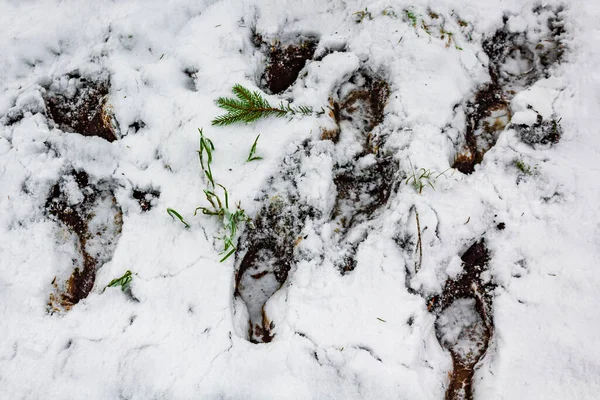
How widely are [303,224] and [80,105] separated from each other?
6.43 ft

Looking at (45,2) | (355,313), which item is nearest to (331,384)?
(355,313)

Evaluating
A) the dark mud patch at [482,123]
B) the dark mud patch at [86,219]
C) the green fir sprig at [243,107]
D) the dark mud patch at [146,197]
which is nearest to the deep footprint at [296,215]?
the green fir sprig at [243,107]

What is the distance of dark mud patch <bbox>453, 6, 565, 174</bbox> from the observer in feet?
9.14

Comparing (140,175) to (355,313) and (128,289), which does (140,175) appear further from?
(355,313)

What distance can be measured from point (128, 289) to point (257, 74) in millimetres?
1821

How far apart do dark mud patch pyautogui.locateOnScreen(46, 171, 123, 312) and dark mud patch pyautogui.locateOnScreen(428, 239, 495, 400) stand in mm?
2137

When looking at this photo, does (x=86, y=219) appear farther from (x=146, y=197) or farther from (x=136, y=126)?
(x=136, y=126)

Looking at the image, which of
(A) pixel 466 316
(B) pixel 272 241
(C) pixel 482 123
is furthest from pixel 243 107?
(A) pixel 466 316

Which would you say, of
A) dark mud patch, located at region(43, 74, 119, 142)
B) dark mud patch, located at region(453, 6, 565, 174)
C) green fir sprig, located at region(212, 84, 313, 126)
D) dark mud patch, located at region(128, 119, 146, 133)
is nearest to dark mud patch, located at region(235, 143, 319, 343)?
green fir sprig, located at region(212, 84, 313, 126)

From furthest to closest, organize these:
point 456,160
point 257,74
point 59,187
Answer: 1. point 257,74
2. point 456,160
3. point 59,187

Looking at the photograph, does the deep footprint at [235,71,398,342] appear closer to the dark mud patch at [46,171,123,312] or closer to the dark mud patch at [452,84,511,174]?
the dark mud patch at [452,84,511,174]

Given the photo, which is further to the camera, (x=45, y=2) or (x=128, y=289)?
(x=45, y=2)

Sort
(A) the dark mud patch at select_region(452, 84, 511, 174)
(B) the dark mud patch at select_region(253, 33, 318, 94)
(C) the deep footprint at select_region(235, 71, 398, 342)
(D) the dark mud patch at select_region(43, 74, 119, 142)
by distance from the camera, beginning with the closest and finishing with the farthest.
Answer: (C) the deep footprint at select_region(235, 71, 398, 342) → (A) the dark mud patch at select_region(452, 84, 511, 174) → (D) the dark mud patch at select_region(43, 74, 119, 142) → (B) the dark mud patch at select_region(253, 33, 318, 94)

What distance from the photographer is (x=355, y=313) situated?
7.27ft
